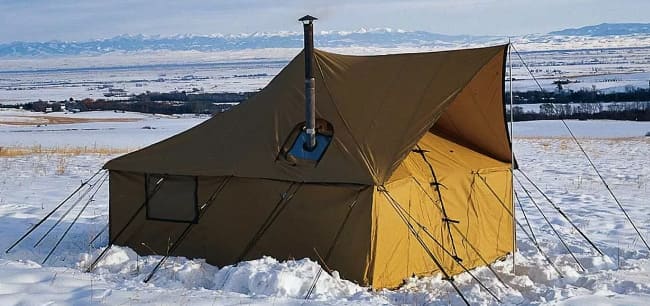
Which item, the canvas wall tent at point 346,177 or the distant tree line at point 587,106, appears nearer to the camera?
the canvas wall tent at point 346,177

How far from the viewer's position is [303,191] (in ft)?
28.1

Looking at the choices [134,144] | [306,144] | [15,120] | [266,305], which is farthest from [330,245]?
[15,120]

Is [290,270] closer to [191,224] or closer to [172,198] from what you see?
[191,224]

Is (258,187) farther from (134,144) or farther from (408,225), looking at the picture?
(134,144)

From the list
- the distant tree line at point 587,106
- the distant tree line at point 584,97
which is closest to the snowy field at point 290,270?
the distant tree line at point 587,106

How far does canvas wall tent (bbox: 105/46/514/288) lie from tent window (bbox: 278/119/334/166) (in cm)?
2

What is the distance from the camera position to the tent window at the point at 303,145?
8.76 meters

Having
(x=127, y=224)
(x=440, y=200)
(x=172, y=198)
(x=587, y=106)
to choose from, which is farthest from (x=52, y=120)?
(x=440, y=200)

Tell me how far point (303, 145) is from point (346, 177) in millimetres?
845

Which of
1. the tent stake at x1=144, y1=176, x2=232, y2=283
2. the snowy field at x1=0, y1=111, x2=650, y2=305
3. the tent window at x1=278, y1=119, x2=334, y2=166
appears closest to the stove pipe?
the tent window at x1=278, y1=119, x2=334, y2=166

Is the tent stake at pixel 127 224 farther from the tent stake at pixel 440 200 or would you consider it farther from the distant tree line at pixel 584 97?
the distant tree line at pixel 584 97

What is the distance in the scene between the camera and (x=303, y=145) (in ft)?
29.2

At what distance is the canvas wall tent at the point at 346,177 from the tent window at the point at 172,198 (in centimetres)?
2

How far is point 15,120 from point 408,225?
5492 centimetres
